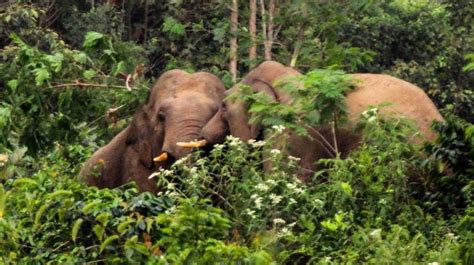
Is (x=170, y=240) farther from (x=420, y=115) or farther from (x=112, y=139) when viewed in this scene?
(x=112, y=139)

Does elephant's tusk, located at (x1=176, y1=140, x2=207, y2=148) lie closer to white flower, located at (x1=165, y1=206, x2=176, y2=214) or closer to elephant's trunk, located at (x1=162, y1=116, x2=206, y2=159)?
elephant's trunk, located at (x1=162, y1=116, x2=206, y2=159)

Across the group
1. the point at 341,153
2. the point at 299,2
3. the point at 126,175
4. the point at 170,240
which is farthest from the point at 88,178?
the point at 170,240

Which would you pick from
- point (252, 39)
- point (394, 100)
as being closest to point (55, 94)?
point (252, 39)

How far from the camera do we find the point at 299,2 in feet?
44.0

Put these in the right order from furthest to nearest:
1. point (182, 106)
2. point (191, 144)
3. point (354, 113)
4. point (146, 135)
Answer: point (146, 135), point (182, 106), point (191, 144), point (354, 113)

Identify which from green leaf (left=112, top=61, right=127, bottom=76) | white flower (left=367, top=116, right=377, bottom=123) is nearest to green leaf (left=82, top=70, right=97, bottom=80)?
green leaf (left=112, top=61, right=127, bottom=76)

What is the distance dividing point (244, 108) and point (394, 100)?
1.29 meters

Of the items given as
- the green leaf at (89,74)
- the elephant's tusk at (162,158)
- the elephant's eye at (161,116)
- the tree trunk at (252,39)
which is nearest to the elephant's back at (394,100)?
the elephant's tusk at (162,158)

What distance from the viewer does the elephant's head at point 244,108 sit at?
36.6 ft

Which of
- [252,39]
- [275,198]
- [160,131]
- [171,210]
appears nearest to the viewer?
[171,210]

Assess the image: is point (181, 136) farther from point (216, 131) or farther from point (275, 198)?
point (275, 198)

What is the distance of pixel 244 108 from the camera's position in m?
11.2

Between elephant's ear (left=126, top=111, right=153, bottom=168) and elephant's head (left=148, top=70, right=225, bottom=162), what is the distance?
7.0 inches

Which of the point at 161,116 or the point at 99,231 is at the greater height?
the point at 99,231
